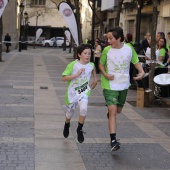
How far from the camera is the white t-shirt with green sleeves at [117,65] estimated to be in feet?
21.0

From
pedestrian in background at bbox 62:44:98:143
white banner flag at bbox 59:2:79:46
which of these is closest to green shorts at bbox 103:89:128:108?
pedestrian in background at bbox 62:44:98:143

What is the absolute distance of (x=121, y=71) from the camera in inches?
254

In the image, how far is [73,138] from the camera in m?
7.12

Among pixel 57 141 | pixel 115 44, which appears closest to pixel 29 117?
pixel 57 141

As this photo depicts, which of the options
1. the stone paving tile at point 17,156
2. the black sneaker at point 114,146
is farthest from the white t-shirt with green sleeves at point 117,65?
the stone paving tile at point 17,156

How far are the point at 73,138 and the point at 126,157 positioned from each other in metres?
1.24

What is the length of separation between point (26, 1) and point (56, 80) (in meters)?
54.7

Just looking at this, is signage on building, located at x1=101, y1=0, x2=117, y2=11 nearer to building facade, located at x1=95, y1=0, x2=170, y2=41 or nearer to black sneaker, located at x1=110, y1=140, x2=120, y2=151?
building facade, located at x1=95, y1=0, x2=170, y2=41

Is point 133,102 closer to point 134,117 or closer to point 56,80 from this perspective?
point 134,117

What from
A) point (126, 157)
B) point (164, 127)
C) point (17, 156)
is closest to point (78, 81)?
point (126, 157)

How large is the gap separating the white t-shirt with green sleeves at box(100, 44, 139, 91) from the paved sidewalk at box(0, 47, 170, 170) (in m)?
0.97

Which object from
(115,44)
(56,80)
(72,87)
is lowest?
(56,80)

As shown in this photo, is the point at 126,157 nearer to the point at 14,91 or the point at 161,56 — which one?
the point at 161,56

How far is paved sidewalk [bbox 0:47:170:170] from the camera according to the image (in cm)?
581
